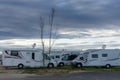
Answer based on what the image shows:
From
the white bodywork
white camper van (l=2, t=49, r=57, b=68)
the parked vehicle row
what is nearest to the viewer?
white camper van (l=2, t=49, r=57, b=68)

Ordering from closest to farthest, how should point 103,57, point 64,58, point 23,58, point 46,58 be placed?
point 23,58
point 103,57
point 46,58
point 64,58

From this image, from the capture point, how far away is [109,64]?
49938 millimetres

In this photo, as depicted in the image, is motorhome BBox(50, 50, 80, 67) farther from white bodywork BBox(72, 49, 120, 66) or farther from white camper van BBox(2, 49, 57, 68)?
white camper van BBox(2, 49, 57, 68)

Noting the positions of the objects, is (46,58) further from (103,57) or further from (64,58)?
(103,57)

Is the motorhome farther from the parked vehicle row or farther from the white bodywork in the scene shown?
the white bodywork

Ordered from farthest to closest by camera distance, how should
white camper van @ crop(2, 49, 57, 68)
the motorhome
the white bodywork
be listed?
the motorhome
the white bodywork
white camper van @ crop(2, 49, 57, 68)

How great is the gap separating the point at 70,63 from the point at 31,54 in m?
7.25

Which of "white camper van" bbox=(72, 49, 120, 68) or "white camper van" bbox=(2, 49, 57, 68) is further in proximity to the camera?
"white camper van" bbox=(72, 49, 120, 68)

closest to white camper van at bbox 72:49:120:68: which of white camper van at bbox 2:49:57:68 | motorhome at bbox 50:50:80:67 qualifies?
motorhome at bbox 50:50:80:67

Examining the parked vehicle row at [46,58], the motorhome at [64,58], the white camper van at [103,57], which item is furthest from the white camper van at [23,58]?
the white camper van at [103,57]

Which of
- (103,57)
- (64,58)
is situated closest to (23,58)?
A: (64,58)

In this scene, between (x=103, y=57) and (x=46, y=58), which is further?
(x=46, y=58)

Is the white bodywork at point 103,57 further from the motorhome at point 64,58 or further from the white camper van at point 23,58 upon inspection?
the white camper van at point 23,58

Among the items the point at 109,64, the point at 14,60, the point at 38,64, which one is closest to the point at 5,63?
the point at 14,60
